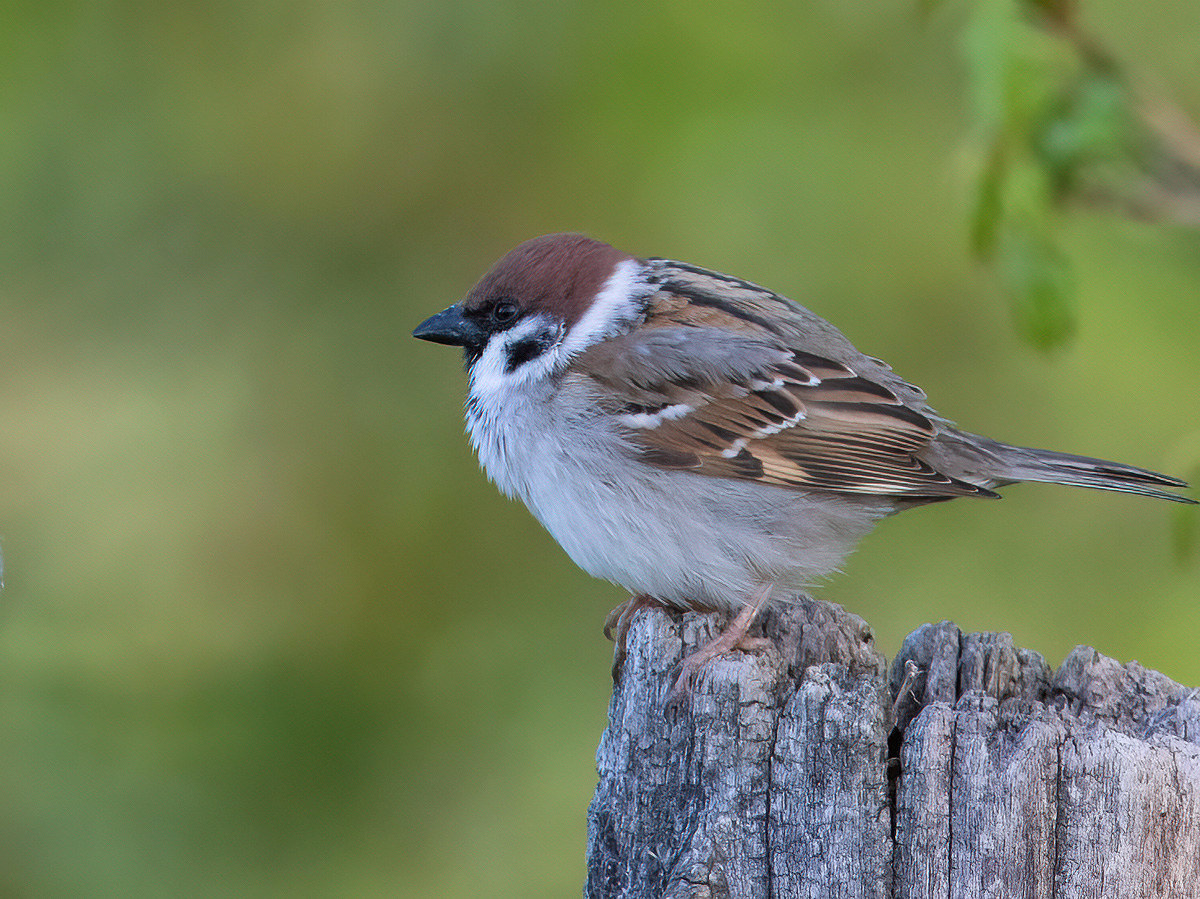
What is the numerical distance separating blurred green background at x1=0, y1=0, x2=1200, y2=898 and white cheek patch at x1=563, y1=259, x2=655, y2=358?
1.52 meters

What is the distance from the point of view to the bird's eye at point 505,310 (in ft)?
12.2

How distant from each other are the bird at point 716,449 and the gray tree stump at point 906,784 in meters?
0.85

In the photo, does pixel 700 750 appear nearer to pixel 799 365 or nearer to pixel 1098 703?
pixel 1098 703

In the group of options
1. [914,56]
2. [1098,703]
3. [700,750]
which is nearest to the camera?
[700,750]

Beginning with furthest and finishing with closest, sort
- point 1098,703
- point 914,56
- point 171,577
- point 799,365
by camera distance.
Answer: point 914,56, point 171,577, point 799,365, point 1098,703

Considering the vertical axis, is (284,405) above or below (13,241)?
below

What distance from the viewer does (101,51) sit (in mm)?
4898

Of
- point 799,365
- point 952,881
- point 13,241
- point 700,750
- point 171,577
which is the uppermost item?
point 13,241

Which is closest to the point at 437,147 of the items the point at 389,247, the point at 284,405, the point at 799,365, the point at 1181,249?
the point at 389,247

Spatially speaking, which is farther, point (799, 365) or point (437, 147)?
point (437, 147)

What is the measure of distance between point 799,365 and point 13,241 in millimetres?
3283

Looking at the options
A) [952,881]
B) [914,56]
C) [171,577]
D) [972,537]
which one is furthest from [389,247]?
[952,881]

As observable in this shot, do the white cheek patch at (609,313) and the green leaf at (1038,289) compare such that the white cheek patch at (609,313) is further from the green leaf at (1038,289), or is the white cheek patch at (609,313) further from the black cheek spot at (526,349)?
the green leaf at (1038,289)

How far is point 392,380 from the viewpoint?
5.12m
